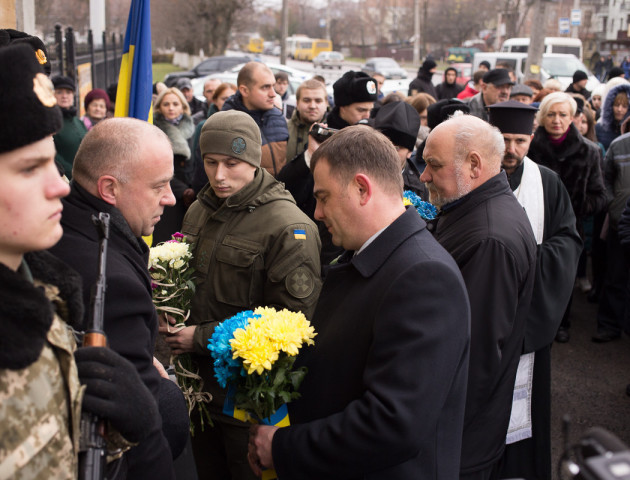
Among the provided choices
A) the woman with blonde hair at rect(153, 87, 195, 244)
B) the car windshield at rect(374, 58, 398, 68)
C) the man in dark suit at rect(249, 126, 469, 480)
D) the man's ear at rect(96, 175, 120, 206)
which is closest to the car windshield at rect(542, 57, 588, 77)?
the car windshield at rect(374, 58, 398, 68)

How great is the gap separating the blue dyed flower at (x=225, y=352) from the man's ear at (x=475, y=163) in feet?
4.53

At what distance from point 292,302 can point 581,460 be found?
200 cm

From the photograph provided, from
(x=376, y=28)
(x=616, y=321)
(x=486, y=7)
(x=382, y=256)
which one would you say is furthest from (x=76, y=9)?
(x=376, y=28)

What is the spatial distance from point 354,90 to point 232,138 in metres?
2.30

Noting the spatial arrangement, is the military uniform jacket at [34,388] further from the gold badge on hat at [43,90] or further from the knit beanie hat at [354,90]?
the knit beanie hat at [354,90]

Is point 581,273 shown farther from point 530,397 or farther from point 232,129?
point 232,129

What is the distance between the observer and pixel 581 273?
308 inches

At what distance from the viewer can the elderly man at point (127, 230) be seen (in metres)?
2.01

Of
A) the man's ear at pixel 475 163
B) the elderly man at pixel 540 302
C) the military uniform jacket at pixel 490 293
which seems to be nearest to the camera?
the military uniform jacket at pixel 490 293

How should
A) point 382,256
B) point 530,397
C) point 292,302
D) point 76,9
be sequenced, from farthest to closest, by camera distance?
point 76,9 → point 530,397 → point 292,302 → point 382,256

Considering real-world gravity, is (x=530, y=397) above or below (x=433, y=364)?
below

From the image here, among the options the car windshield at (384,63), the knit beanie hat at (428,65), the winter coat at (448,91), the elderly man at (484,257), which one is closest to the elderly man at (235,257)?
the elderly man at (484,257)

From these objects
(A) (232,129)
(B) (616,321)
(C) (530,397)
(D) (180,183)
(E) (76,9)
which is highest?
(E) (76,9)

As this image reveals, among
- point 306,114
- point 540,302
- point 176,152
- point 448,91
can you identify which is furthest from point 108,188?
point 448,91
